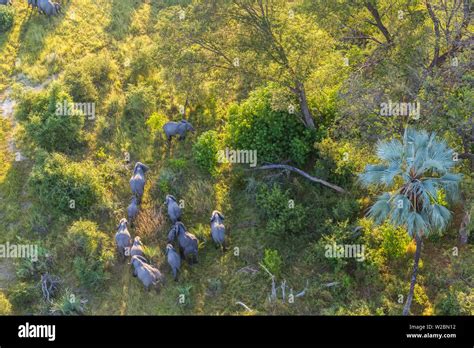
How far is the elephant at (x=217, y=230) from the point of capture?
18.1m


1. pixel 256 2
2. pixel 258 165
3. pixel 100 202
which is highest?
pixel 256 2

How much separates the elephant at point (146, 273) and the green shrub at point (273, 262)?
3.62 metres

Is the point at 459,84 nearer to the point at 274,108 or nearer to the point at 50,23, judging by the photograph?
the point at 274,108

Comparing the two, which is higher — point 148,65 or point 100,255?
point 148,65

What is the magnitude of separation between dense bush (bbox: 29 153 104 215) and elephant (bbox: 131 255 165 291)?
11.8 ft

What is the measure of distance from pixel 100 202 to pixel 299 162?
→ 785 cm

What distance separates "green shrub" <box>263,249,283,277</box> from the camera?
56.6ft

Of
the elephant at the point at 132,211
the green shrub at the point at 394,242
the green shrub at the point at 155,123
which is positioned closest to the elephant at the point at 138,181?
the elephant at the point at 132,211

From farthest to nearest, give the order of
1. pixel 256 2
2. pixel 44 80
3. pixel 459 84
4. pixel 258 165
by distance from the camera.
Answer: pixel 44 80
pixel 258 165
pixel 256 2
pixel 459 84

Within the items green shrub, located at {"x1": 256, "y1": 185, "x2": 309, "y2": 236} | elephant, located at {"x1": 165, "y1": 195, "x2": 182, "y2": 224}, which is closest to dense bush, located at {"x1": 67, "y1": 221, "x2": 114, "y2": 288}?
elephant, located at {"x1": 165, "y1": 195, "x2": 182, "y2": 224}

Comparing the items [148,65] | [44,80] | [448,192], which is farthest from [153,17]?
[448,192]

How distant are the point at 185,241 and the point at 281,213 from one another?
3.57 m

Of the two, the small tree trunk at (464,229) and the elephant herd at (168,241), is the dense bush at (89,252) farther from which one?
the small tree trunk at (464,229)
